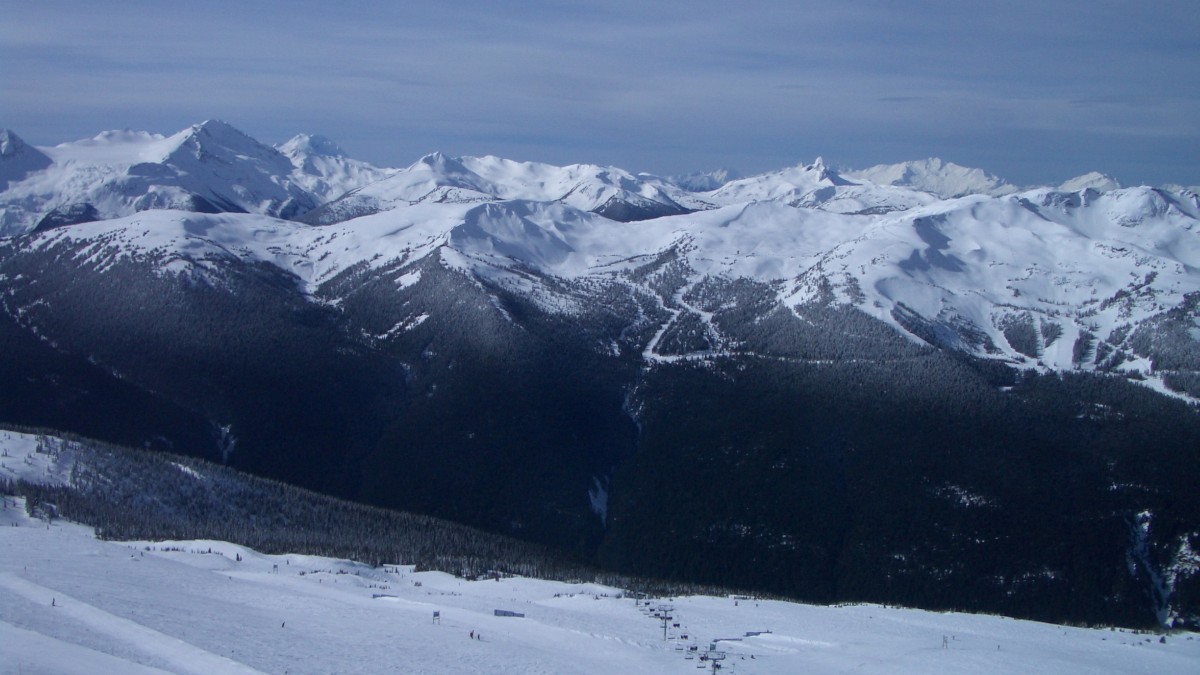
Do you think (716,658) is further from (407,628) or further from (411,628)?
(407,628)

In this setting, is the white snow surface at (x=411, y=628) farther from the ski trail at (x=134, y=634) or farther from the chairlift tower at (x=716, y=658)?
the chairlift tower at (x=716, y=658)

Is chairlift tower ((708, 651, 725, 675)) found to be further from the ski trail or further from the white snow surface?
the ski trail

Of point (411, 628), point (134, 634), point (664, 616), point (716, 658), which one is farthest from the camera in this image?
point (664, 616)

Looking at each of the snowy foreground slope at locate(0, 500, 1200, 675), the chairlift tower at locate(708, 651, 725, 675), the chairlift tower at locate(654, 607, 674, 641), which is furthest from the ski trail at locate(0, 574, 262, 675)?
the chairlift tower at locate(654, 607, 674, 641)

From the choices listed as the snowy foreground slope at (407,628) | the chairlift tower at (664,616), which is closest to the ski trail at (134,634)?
the snowy foreground slope at (407,628)

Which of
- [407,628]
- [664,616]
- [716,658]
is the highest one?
[716,658]

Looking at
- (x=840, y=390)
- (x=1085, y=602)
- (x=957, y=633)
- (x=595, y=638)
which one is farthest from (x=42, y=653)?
(x=840, y=390)

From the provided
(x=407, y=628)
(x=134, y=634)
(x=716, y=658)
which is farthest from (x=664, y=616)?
(x=134, y=634)

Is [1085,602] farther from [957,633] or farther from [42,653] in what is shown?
[42,653]
